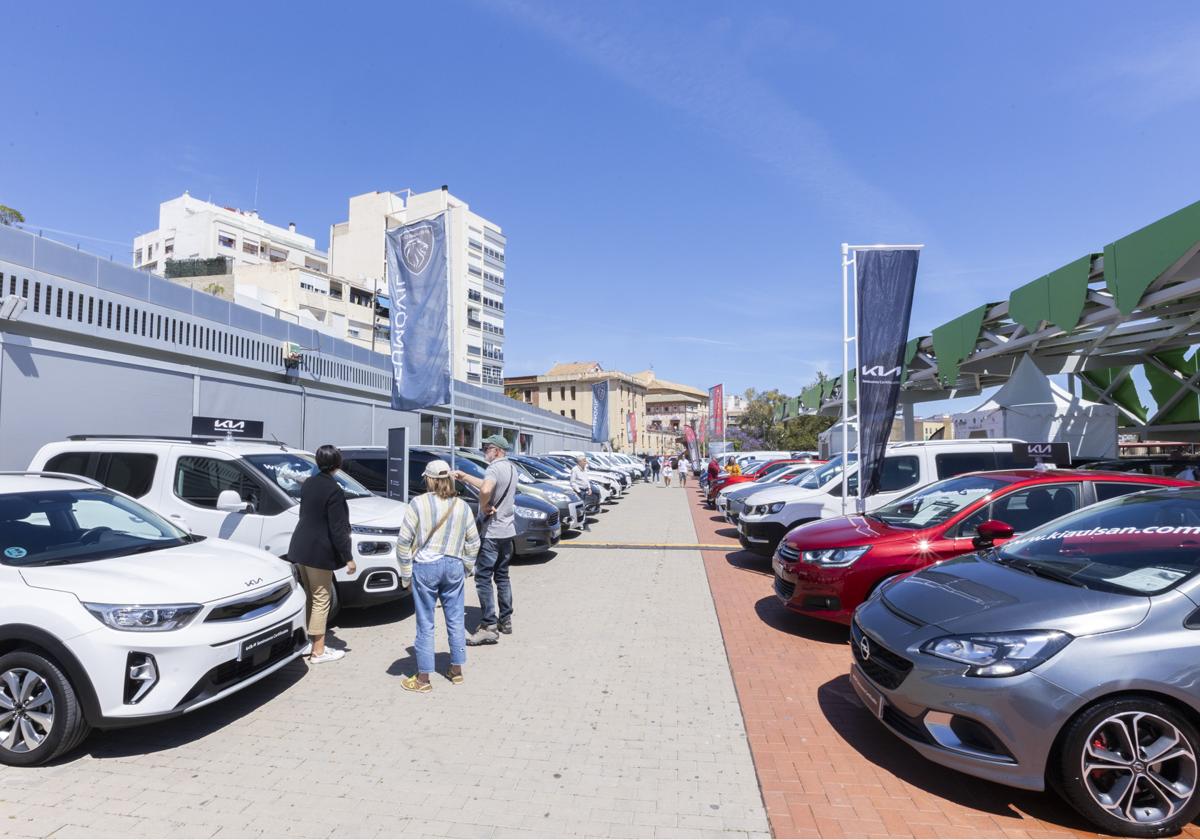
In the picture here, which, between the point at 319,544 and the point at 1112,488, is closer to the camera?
the point at 319,544

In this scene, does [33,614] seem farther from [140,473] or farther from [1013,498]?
[1013,498]

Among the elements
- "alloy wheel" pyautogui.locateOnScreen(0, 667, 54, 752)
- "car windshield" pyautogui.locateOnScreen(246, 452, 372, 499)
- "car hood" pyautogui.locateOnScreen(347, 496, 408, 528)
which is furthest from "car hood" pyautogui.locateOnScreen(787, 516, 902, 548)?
"alloy wheel" pyautogui.locateOnScreen(0, 667, 54, 752)

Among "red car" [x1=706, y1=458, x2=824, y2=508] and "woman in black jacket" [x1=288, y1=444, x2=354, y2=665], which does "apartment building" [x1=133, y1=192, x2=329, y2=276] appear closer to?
"red car" [x1=706, y1=458, x2=824, y2=508]

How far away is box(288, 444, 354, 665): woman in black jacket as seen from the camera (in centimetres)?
525

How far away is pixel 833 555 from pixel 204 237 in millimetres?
74231

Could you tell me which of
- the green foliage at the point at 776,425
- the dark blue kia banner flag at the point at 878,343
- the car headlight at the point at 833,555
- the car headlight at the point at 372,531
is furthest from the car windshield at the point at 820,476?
the green foliage at the point at 776,425

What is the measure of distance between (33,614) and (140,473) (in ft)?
11.3

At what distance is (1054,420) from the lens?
690 inches

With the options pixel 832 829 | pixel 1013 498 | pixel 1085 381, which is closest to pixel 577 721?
pixel 832 829

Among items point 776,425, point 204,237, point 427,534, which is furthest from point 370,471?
point 204,237

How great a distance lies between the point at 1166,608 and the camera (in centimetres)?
315

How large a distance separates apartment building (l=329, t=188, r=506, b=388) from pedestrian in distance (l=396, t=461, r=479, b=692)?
6057 centimetres

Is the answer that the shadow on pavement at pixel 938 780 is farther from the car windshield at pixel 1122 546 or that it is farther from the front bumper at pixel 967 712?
the car windshield at pixel 1122 546

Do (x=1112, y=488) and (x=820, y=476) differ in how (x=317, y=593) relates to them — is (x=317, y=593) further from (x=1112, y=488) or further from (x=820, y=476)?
(x=820, y=476)
